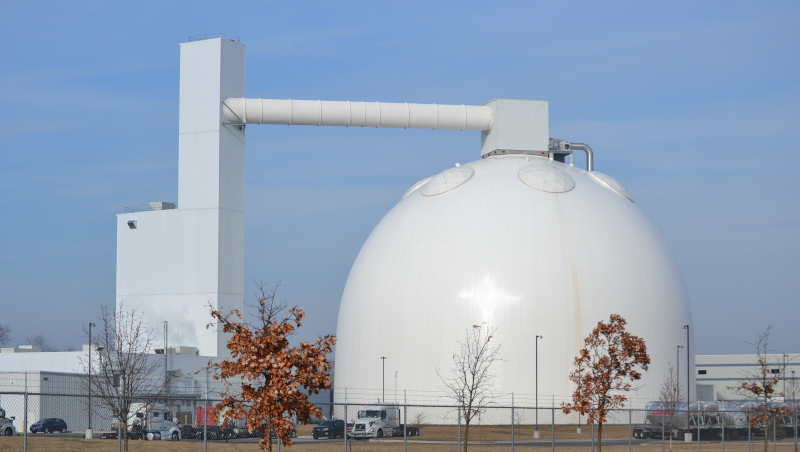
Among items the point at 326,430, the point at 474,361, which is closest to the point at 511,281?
the point at 474,361

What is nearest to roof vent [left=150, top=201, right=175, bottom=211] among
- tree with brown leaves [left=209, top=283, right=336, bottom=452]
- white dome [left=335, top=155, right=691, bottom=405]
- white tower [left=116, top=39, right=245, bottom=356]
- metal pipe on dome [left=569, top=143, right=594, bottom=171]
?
white tower [left=116, top=39, right=245, bottom=356]

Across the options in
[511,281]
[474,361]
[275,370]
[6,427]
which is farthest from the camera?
[511,281]

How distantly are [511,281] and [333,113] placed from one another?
58.9 ft

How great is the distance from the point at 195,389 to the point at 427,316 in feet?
57.6

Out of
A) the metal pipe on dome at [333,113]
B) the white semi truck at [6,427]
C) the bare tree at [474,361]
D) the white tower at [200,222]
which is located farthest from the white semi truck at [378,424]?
the metal pipe on dome at [333,113]

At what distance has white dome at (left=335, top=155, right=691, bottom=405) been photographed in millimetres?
58906

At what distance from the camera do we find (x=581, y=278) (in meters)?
59.9

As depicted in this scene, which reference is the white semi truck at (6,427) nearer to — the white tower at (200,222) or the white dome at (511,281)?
the white tower at (200,222)

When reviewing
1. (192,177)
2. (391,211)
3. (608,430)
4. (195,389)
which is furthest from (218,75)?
(608,430)

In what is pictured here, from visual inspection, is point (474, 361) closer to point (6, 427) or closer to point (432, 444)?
point (432, 444)

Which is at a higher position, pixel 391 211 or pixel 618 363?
pixel 391 211

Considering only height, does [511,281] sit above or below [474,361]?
above

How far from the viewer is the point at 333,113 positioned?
67.2 metres

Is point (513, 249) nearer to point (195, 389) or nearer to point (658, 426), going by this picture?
point (658, 426)
